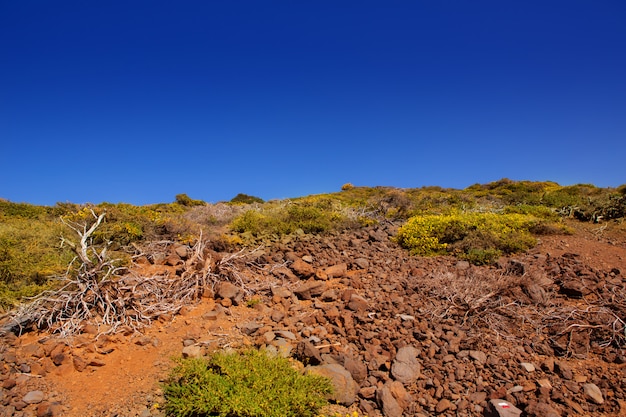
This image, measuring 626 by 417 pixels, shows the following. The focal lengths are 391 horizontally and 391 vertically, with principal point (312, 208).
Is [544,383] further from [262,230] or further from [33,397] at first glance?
[262,230]

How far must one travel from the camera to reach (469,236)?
830cm

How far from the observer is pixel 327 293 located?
618 centimetres

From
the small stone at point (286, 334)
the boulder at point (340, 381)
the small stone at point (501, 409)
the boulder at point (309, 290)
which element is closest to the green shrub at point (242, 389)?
the boulder at point (340, 381)

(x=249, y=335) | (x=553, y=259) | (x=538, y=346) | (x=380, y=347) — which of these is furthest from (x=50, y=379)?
(x=553, y=259)

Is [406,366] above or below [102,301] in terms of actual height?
below

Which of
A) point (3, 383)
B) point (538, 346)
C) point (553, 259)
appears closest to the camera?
point (3, 383)

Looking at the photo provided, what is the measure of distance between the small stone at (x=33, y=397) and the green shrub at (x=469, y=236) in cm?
651

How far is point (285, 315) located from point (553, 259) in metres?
5.06

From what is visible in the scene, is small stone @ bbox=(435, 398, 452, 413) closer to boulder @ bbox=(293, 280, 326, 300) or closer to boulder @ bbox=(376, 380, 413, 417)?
boulder @ bbox=(376, 380, 413, 417)

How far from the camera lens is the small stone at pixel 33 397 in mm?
3654

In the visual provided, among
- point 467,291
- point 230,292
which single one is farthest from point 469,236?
point 230,292

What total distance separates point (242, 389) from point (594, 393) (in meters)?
3.44

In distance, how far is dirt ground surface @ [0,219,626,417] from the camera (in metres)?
3.87

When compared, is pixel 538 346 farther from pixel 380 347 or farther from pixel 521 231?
pixel 521 231
